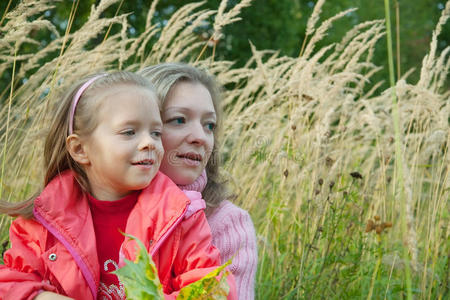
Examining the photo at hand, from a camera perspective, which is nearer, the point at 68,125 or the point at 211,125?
the point at 68,125

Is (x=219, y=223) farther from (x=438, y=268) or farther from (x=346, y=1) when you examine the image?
(x=346, y=1)

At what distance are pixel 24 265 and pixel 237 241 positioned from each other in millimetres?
714

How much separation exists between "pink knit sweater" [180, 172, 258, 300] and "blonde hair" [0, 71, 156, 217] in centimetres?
42

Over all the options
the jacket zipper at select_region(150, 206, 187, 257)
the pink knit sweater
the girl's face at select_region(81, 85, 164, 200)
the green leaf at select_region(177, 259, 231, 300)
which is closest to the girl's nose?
the girl's face at select_region(81, 85, 164, 200)

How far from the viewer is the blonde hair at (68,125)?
66.2 inches

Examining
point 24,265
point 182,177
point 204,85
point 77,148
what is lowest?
point 24,265

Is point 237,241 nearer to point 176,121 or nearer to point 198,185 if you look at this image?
point 198,185

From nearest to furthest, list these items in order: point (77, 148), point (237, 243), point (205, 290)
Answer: point (205, 290) < point (77, 148) < point (237, 243)

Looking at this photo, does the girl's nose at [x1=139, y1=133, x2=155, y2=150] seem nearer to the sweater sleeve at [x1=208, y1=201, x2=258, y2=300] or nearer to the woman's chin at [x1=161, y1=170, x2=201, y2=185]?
the woman's chin at [x1=161, y1=170, x2=201, y2=185]

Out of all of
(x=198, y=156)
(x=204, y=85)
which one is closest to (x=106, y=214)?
(x=198, y=156)

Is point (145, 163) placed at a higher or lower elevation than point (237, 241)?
higher

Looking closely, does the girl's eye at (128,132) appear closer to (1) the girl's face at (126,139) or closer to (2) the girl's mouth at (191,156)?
(1) the girl's face at (126,139)

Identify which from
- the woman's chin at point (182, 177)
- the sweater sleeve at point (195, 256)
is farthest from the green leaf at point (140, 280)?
the woman's chin at point (182, 177)

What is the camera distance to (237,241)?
73.0 inches
